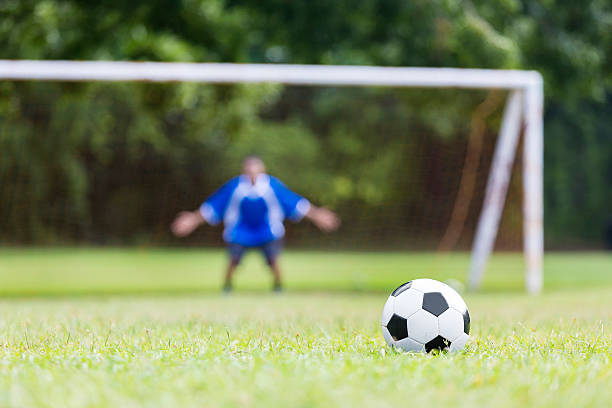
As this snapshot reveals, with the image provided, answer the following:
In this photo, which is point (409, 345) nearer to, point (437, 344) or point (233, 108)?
point (437, 344)

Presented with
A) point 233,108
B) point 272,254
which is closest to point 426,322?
point 272,254

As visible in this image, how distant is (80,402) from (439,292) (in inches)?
76.9

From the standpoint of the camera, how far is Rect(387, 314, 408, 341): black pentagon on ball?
3.77m

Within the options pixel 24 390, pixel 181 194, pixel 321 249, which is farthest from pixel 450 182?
pixel 24 390

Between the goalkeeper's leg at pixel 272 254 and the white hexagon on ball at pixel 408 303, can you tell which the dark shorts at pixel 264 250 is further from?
the white hexagon on ball at pixel 408 303

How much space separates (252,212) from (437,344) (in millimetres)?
7020

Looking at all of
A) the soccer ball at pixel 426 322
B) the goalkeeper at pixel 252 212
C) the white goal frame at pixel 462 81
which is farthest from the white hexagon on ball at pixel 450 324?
the goalkeeper at pixel 252 212

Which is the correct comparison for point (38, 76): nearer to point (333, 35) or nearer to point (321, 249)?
point (321, 249)

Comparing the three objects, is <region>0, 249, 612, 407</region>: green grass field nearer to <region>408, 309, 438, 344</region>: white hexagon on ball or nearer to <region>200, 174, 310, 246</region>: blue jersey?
<region>408, 309, 438, 344</region>: white hexagon on ball

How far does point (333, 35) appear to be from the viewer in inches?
572

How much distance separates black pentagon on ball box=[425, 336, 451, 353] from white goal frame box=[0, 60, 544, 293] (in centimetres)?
637

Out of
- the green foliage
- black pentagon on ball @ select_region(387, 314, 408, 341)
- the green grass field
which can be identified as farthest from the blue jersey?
black pentagon on ball @ select_region(387, 314, 408, 341)

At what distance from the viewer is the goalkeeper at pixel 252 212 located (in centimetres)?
1056

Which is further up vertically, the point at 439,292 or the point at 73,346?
the point at 439,292
